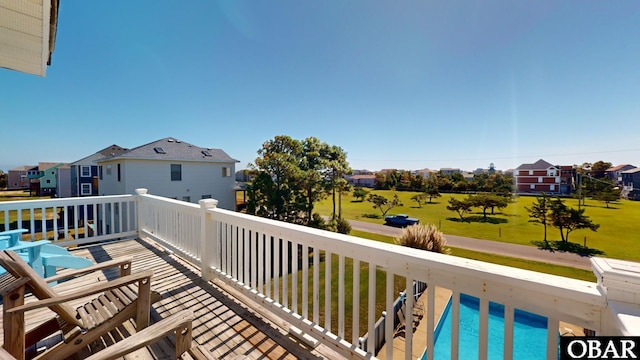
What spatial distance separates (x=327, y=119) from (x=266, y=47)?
32.7ft

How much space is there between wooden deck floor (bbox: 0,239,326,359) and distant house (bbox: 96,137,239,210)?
14591 millimetres

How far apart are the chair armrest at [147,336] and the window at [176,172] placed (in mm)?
18426

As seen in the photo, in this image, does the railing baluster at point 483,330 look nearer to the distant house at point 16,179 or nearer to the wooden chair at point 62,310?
the wooden chair at point 62,310

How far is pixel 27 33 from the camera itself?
2367 millimetres

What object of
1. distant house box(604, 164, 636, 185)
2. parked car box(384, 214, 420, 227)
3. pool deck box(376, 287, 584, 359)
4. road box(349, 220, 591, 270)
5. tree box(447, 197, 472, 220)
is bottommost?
road box(349, 220, 591, 270)

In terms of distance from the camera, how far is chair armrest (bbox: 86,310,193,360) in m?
1.13

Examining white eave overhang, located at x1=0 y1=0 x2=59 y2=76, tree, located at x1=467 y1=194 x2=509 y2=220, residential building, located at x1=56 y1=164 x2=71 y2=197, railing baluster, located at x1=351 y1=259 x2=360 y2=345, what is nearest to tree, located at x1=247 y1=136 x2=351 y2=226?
white eave overhang, located at x1=0 y1=0 x2=59 y2=76

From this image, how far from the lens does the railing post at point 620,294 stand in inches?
34.1

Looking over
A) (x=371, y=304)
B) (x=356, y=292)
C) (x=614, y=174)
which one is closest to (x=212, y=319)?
(x=356, y=292)

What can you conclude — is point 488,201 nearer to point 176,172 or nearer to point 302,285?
point 176,172

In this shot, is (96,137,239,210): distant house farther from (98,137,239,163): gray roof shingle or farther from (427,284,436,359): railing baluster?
(427,284,436,359): railing baluster

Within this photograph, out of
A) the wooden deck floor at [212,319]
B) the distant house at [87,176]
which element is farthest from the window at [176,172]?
the wooden deck floor at [212,319]

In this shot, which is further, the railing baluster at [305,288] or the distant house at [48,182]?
the distant house at [48,182]

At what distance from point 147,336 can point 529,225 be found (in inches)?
1336
